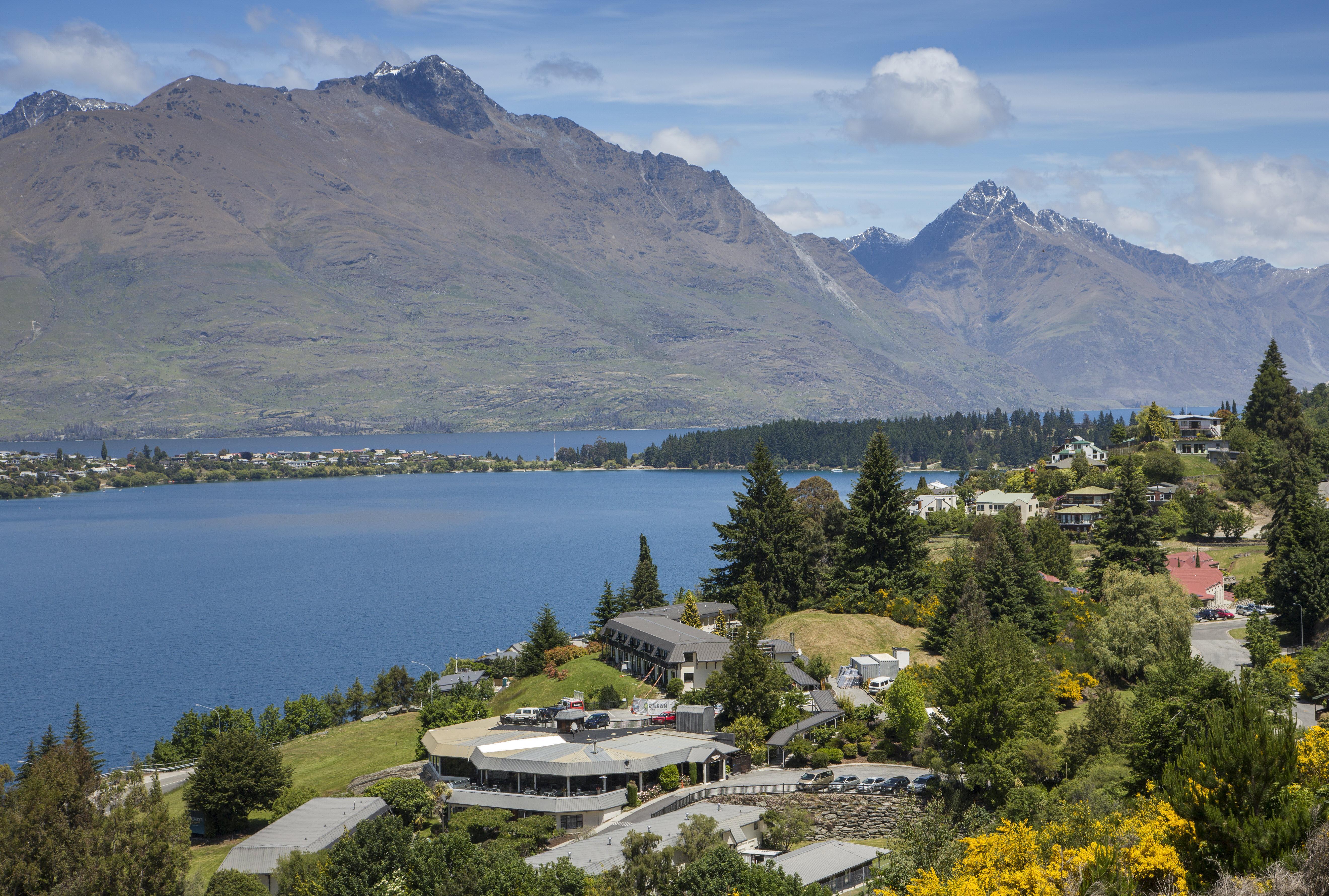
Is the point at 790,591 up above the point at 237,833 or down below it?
above

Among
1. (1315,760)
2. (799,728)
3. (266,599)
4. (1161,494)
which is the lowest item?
(266,599)

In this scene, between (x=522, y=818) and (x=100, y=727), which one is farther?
(x=100, y=727)

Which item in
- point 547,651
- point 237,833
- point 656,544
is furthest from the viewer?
point 656,544

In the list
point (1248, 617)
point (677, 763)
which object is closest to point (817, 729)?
point (677, 763)

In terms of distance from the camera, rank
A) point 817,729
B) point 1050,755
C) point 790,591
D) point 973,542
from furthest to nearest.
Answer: point 973,542
point 790,591
point 817,729
point 1050,755

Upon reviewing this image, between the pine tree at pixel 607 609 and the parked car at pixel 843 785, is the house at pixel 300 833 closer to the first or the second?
the parked car at pixel 843 785

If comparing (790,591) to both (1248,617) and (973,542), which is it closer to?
(973,542)

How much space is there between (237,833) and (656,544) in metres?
106

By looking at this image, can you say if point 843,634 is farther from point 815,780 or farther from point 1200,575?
point 1200,575

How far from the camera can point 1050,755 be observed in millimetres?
44938

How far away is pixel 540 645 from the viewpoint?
232ft

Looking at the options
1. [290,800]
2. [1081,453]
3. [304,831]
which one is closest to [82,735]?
[290,800]

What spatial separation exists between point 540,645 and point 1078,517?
60.8 metres

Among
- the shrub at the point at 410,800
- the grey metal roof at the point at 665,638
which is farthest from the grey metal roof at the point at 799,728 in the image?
the shrub at the point at 410,800
